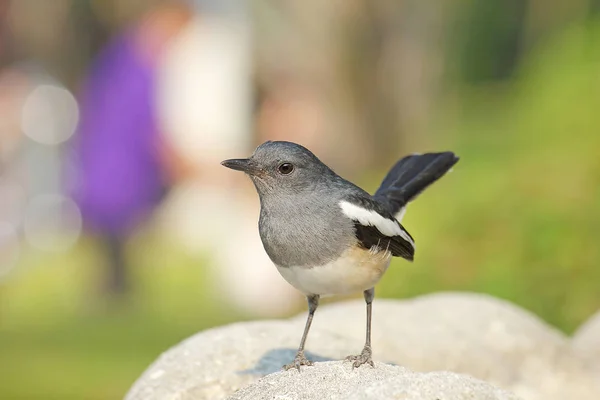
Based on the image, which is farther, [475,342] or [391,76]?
[391,76]

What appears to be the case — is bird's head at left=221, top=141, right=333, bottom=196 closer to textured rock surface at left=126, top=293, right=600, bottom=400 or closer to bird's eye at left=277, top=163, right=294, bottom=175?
bird's eye at left=277, top=163, right=294, bottom=175

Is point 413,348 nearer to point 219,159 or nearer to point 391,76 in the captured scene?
point 391,76

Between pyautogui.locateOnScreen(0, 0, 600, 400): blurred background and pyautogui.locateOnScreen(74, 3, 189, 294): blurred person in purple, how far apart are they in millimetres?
29

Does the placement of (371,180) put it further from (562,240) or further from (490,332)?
(490,332)

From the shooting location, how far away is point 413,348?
6324 mm

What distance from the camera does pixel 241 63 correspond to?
51.9 feet

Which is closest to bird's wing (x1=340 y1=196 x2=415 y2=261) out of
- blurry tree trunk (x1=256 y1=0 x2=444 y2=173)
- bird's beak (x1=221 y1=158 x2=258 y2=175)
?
bird's beak (x1=221 y1=158 x2=258 y2=175)

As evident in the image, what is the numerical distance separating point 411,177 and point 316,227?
132 cm

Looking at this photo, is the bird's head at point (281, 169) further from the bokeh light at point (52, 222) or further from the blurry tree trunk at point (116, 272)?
the bokeh light at point (52, 222)

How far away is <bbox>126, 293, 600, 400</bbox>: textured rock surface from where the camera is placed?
561 cm

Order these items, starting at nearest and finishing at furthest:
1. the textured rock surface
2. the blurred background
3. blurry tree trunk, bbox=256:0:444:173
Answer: the textured rock surface → the blurred background → blurry tree trunk, bbox=256:0:444:173

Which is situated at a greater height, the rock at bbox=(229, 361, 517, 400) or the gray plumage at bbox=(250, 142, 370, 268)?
the gray plumage at bbox=(250, 142, 370, 268)

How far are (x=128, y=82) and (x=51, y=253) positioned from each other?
4533 millimetres

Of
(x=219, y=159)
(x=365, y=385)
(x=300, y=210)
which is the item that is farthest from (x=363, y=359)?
(x=219, y=159)
